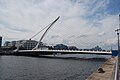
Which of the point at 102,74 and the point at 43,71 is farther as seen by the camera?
the point at 43,71

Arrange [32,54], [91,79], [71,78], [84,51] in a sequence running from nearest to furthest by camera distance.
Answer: [91,79] → [71,78] → [84,51] → [32,54]

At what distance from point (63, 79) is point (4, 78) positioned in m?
10.3

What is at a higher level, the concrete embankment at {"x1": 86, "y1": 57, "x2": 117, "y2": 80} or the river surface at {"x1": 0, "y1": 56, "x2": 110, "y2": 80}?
the concrete embankment at {"x1": 86, "y1": 57, "x2": 117, "y2": 80}

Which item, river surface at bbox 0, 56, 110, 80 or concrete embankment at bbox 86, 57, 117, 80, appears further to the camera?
river surface at bbox 0, 56, 110, 80

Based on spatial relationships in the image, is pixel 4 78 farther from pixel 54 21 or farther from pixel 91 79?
pixel 54 21

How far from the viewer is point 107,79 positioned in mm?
29422

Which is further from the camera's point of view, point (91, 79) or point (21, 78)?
point (21, 78)

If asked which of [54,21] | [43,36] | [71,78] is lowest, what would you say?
[71,78]

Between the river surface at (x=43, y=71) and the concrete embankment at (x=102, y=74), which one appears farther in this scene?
the river surface at (x=43, y=71)

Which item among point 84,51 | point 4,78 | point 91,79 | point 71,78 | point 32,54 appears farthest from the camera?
point 32,54

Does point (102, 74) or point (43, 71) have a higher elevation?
point (102, 74)

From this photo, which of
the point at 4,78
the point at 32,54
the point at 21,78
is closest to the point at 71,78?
the point at 21,78

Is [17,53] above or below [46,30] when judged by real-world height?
below

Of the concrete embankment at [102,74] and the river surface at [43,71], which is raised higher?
the concrete embankment at [102,74]
